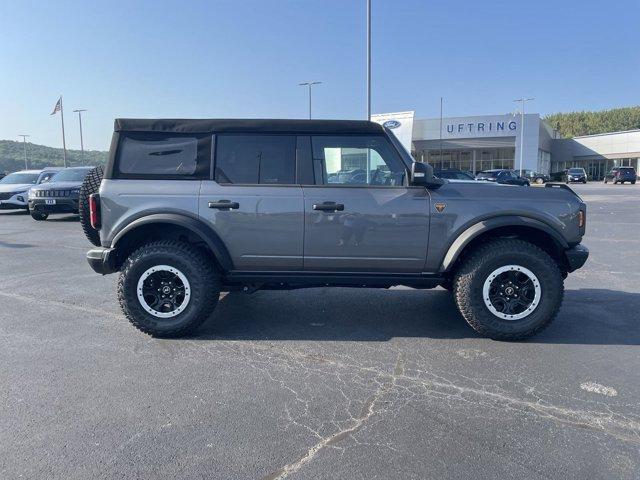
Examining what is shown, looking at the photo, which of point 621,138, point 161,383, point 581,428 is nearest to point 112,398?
point 161,383

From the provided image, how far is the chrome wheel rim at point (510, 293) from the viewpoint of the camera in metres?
4.46

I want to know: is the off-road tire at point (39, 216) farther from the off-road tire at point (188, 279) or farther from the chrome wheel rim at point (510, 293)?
the chrome wheel rim at point (510, 293)

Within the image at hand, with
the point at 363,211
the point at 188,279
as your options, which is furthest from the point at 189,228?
the point at 363,211

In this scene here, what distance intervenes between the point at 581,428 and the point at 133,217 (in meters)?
4.00

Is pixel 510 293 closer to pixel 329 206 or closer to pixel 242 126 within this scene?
pixel 329 206

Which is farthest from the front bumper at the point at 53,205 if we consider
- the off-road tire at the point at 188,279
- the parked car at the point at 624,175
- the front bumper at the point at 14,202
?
the parked car at the point at 624,175

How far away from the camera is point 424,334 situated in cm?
473

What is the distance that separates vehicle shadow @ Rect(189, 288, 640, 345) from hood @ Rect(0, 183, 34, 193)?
1518 centimetres

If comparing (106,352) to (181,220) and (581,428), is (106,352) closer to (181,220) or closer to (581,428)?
(181,220)

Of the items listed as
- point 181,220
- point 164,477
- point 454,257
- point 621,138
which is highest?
point 621,138

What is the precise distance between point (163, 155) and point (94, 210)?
33.2 inches

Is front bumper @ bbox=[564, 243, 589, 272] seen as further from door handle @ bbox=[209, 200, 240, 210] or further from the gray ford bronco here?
door handle @ bbox=[209, 200, 240, 210]

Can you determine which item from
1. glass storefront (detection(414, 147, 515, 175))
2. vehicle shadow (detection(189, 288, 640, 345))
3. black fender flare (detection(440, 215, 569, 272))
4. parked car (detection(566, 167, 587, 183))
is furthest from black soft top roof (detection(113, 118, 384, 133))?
glass storefront (detection(414, 147, 515, 175))

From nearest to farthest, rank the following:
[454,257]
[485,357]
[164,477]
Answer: [164,477], [485,357], [454,257]
